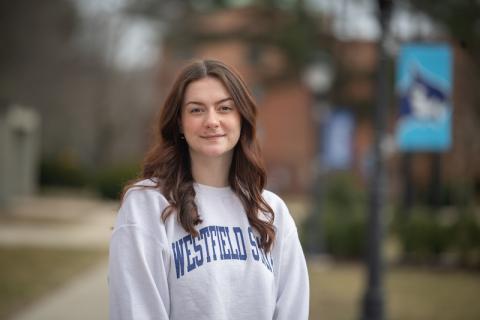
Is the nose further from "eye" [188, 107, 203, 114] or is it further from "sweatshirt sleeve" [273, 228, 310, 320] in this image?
"sweatshirt sleeve" [273, 228, 310, 320]

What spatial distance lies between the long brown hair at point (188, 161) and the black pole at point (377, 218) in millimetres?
5567

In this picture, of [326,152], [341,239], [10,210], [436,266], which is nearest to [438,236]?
[436,266]

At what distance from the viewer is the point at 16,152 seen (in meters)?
24.8

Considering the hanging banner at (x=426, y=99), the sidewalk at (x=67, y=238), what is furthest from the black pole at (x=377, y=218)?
the sidewalk at (x=67, y=238)

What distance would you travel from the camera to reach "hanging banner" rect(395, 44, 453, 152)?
9.02 m

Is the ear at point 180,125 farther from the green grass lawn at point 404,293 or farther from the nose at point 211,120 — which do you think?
the green grass lawn at point 404,293

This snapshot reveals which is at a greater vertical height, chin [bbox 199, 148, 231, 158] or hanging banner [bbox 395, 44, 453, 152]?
hanging banner [bbox 395, 44, 453, 152]

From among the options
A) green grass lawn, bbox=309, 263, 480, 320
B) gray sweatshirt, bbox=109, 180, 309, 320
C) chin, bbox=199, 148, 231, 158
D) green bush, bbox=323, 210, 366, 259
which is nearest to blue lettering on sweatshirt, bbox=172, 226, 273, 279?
gray sweatshirt, bbox=109, 180, 309, 320

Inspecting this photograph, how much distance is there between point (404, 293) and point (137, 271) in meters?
8.88

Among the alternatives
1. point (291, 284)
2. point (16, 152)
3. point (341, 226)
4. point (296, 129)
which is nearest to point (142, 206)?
point (291, 284)

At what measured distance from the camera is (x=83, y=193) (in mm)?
32656

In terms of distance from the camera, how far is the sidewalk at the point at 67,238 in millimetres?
8062

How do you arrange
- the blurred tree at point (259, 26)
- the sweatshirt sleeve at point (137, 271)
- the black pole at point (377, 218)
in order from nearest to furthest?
the sweatshirt sleeve at point (137, 271)
the black pole at point (377, 218)
the blurred tree at point (259, 26)

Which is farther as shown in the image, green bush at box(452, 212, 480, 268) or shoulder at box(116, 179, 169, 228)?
green bush at box(452, 212, 480, 268)
